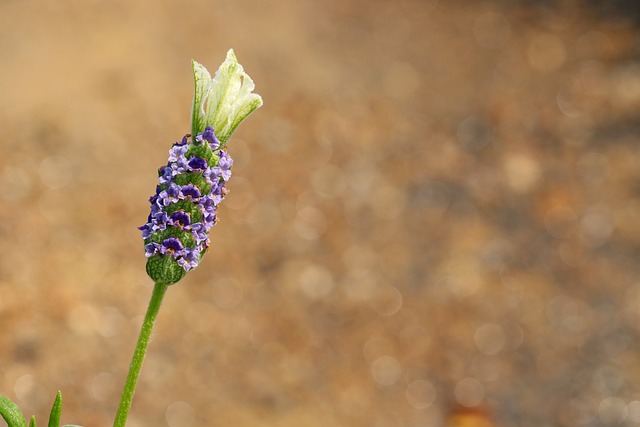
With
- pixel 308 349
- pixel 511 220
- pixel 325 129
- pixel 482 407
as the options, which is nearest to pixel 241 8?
pixel 325 129

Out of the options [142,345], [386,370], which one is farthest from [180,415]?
[142,345]

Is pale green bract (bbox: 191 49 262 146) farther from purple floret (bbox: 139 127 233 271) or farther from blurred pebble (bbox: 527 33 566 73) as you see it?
blurred pebble (bbox: 527 33 566 73)

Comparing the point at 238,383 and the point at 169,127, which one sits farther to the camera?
the point at 169,127

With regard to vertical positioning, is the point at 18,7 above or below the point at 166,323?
above

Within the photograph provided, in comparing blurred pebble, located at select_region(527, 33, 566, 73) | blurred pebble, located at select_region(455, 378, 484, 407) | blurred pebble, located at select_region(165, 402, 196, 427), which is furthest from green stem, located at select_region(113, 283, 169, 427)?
blurred pebble, located at select_region(527, 33, 566, 73)

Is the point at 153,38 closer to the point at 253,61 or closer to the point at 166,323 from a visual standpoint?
the point at 253,61

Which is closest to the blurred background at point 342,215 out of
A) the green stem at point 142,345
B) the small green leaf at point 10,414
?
the small green leaf at point 10,414

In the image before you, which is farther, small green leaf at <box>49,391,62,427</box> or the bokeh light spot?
the bokeh light spot
